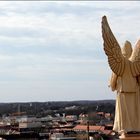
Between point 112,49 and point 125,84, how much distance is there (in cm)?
80

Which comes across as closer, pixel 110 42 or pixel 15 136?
pixel 110 42

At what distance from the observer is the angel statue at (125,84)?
11922 millimetres

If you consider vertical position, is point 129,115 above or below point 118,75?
below

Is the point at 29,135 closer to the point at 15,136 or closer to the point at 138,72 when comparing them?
the point at 15,136

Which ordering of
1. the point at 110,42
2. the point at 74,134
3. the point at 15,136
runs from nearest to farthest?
1. the point at 110,42
2. the point at 15,136
3. the point at 74,134

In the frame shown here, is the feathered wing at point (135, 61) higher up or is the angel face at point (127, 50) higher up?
the angel face at point (127, 50)

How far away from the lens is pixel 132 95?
1219cm

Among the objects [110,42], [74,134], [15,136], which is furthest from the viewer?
[74,134]

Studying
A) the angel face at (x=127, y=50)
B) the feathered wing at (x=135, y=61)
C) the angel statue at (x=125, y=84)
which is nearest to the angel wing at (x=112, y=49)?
the angel statue at (x=125, y=84)

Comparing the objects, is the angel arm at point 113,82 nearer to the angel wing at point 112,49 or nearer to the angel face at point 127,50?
the angel wing at point 112,49

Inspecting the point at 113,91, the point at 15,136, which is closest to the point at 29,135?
the point at 15,136

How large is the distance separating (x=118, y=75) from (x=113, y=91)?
0.43 meters

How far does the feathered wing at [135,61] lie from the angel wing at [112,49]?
228 millimetres

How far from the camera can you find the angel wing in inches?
464
